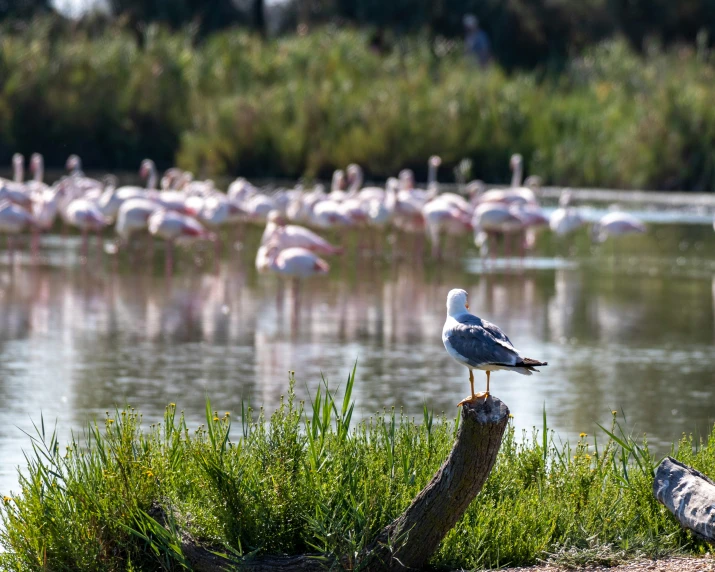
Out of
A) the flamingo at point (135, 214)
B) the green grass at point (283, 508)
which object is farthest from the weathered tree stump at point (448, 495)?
the flamingo at point (135, 214)

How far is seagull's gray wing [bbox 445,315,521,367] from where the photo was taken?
218 inches

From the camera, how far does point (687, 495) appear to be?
5.82 m

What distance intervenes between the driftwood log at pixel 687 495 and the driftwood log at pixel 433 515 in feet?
3.04

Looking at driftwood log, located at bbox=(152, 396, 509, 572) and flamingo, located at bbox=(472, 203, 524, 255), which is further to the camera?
flamingo, located at bbox=(472, 203, 524, 255)

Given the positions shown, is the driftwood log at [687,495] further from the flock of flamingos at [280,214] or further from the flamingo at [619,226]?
the flamingo at [619,226]

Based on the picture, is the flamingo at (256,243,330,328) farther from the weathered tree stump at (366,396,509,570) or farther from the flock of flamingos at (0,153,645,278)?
the weathered tree stump at (366,396,509,570)

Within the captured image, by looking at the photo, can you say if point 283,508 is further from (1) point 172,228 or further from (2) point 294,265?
(1) point 172,228

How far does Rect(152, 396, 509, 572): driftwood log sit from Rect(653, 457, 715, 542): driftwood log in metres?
0.93

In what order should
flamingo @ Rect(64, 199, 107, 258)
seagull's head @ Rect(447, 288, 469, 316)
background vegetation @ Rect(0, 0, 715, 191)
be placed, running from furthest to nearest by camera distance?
1. background vegetation @ Rect(0, 0, 715, 191)
2. flamingo @ Rect(64, 199, 107, 258)
3. seagull's head @ Rect(447, 288, 469, 316)

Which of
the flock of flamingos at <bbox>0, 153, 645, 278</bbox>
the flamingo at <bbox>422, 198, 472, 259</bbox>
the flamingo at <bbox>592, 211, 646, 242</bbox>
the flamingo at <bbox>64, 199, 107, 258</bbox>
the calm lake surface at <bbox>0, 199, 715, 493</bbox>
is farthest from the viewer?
the flamingo at <bbox>592, 211, 646, 242</bbox>

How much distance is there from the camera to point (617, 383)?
34.2 ft

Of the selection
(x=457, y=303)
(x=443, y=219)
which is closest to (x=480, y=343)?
(x=457, y=303)

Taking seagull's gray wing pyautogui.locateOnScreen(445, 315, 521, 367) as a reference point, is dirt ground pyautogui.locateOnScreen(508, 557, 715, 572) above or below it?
below

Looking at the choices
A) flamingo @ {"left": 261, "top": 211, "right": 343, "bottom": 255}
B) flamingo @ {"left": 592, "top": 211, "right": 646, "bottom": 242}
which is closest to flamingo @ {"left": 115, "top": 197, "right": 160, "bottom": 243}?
flamingo @ {"left": 261, "top": 211, "right": 343, "bottom": 255}
